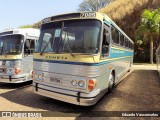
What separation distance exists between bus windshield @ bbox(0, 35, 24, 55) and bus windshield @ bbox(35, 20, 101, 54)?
3060 mm

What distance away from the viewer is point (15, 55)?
362 inches

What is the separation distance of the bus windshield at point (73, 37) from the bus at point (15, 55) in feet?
9.88

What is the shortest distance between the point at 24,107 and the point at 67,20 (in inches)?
125

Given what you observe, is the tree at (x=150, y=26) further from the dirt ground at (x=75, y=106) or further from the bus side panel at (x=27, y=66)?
the bus side panel at (x=27, y=66)

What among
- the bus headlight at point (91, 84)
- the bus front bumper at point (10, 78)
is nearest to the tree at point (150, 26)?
the bus front bumper at point (10, 78)

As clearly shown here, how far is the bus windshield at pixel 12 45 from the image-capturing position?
A: 9367 millimetres

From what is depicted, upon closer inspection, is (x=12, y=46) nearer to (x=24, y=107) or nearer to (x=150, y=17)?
(x=24, y=107)

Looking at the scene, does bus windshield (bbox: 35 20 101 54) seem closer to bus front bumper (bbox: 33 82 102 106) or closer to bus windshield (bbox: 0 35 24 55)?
bus front bumper (bbox: 33 82 102 106)

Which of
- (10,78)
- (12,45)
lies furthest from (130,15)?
(10,78)

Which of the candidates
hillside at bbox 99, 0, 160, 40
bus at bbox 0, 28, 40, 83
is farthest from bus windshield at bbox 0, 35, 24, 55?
hillside at bbox 99, 0, 160, 40

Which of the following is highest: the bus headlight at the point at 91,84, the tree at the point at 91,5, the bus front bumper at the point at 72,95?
the tree at the point at 91,5

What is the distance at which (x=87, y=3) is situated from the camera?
6719 cm

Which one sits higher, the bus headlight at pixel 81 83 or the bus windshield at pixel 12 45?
the bus windshield at pixel 12 45

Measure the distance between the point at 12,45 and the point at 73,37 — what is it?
14.6 feet
